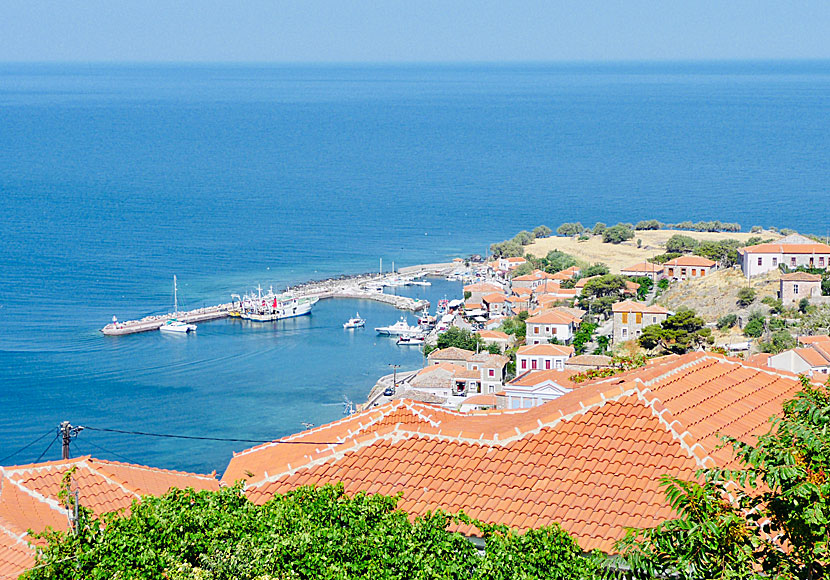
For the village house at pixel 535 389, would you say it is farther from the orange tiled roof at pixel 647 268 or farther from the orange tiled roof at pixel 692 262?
the orange tiled roof at pixel 647 268

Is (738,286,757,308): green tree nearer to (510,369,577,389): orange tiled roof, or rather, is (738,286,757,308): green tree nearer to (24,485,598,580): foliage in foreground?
(510,369,577,389): orange tiled roof

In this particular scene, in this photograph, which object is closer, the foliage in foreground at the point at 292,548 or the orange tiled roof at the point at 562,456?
the foliage in foreground at the point at 292,548

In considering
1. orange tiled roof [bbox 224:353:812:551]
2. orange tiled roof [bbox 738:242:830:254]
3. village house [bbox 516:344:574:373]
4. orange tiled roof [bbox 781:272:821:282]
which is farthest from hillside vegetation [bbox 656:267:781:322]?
orange tiled roof [bbox 224:353:812:551]

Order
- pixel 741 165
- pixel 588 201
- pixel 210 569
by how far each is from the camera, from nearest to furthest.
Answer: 1. pixel 210 569
2. pixel 588 201
3. pixel 741 165

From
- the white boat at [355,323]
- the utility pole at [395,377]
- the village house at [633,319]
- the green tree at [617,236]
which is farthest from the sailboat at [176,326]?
the green tree at [617,236]

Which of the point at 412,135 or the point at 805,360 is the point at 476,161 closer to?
the point at 412,135

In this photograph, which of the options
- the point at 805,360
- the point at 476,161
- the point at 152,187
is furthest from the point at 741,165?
the point at 805,360
